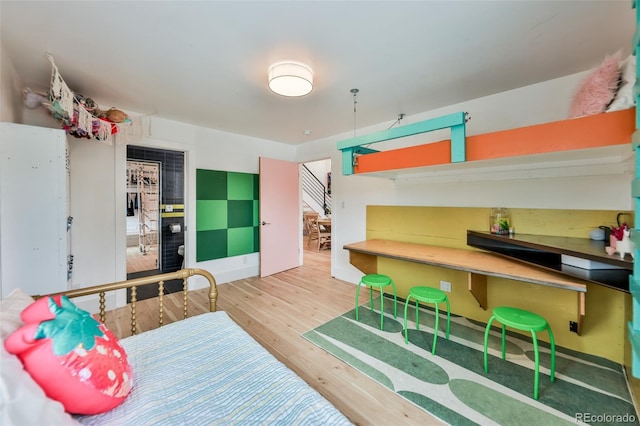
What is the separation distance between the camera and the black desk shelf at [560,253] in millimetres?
1535

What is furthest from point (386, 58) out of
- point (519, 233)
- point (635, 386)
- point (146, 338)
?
point (635, 386)

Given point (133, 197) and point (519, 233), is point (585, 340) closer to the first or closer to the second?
point (519, 233)

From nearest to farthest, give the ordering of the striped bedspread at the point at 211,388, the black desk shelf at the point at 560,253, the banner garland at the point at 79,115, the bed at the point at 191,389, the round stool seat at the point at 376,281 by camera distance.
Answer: the bed at the point at 191,389
the striped bedspread at the point at 211,388
the black desk shelf at the point at 560,253
the banner garland at the point at 79,115
the round stool seat at the point at 376,281

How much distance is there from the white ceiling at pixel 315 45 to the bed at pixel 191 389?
1.76 m

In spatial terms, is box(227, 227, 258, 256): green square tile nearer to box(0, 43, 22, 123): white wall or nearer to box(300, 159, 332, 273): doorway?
box(300, 159, 332, 273): doorway

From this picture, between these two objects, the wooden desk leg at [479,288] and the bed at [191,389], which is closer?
the bed at [191,389]

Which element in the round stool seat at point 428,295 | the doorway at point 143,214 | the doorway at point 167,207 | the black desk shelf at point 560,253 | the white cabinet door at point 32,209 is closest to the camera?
the black desk shelf at point 560,253

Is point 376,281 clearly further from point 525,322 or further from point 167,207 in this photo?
point 167,207

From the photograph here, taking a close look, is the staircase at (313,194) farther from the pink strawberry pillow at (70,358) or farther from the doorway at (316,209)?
the pink strawberry pillow at (70,358)

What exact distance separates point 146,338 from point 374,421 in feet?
4.75

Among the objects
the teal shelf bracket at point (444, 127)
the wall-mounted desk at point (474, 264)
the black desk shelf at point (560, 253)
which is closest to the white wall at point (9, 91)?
the teal shelf bracket at point (444, 127)

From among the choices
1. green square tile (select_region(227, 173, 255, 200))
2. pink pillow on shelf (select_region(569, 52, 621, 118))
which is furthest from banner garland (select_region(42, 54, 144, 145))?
pink pillow on shelf (select_region(569, 52, 621, 118))

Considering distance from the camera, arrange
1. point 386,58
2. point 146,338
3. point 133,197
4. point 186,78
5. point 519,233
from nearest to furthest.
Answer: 1. point 146,338
2. point 386,58
3. point 186,78
4. point 519,233
5. point 133,197

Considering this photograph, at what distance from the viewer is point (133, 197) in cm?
632
